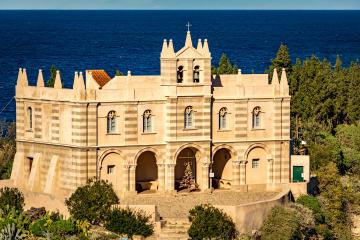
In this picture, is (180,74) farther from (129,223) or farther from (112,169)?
(129,223)

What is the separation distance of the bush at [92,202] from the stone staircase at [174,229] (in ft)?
10.4

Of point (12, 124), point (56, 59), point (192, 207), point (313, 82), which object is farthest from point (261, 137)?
point (56, 59)

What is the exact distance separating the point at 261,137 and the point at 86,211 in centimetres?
1290

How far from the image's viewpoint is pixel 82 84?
75.2m

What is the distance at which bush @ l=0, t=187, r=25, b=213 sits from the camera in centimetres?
7362

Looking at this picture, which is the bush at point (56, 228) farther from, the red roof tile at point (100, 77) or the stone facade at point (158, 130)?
the red roof tile at point (100, 77)

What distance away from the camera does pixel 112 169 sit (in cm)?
7625

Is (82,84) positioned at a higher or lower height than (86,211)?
higher

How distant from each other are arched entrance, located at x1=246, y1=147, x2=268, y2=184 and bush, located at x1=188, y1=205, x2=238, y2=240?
346 inches

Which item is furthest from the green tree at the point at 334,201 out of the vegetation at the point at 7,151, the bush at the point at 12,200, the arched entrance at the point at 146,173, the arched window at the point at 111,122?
the vegetation at the point at 7,151

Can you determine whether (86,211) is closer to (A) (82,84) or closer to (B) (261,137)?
(A) (82,84)

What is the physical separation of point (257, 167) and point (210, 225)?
34.5ft

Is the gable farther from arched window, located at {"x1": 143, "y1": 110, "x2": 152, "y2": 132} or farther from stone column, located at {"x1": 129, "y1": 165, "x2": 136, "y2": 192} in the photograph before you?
stone column, located at {"x1": 129, "y1": 165, "x2": 136, "y2": 192}

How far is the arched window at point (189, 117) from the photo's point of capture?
7725 cm
